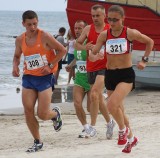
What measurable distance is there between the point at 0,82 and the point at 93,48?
1349 cm

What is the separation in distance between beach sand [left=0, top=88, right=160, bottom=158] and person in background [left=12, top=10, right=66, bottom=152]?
1.34 ft

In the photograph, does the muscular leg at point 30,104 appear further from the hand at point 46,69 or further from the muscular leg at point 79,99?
the muscular leg at point 79,99

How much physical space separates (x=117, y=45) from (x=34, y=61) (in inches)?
43.9

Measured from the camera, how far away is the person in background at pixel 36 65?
754 cm

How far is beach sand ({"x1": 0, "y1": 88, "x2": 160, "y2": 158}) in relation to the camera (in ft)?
24.0

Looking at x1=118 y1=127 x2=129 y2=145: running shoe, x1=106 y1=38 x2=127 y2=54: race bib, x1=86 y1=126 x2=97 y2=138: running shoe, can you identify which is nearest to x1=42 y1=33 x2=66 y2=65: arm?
x1=106 y1=38 x2=127 y2=54: race bib

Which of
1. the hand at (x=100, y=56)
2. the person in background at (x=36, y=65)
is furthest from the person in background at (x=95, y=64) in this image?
the person in background at (x=36, y=65)

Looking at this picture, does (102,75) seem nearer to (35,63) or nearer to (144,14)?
(35,63)

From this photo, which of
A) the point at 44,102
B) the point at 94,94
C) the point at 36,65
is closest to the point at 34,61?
the point at 36,65

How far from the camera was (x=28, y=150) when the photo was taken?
7629 millimetres

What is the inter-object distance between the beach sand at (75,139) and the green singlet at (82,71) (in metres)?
0.77

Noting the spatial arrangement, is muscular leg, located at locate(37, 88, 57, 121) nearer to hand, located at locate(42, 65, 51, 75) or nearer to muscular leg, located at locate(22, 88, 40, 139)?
muscular leg, located at locate(22, 88, 40, 139)

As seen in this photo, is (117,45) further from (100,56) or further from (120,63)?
(100,56)

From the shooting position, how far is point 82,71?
8.84 meters
